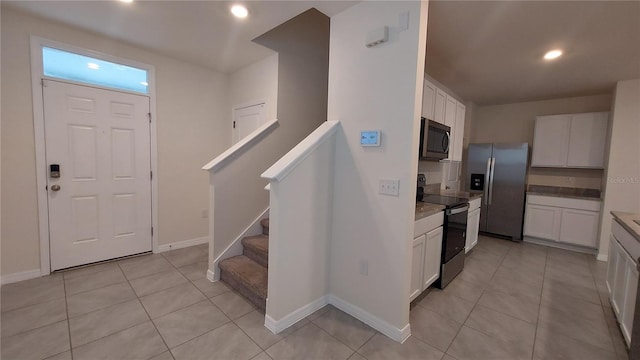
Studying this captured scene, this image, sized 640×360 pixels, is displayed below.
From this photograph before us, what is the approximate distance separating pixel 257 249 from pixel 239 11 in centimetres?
A: 226

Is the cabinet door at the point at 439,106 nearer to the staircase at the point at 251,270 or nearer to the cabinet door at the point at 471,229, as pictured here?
the cabinet door at the point at 471,229

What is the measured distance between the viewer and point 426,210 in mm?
2266

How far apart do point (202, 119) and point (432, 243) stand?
3.36 meters

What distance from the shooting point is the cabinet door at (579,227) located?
3792mm

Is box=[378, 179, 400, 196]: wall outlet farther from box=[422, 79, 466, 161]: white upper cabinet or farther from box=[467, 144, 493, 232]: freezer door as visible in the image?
box=[467, 144, 493, 232]: freezer door

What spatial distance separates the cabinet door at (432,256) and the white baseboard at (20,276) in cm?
384

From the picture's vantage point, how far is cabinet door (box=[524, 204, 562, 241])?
4.08 m

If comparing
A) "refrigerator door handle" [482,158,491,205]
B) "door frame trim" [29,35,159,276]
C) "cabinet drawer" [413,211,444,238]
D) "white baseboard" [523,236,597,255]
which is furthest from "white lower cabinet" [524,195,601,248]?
"door frame trim" [29,35,159,276]

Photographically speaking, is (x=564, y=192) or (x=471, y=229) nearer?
(x=471, y=229)

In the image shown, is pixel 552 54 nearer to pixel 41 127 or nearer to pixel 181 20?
pixel 181 20

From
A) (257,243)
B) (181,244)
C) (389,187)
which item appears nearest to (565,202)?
(389,187)

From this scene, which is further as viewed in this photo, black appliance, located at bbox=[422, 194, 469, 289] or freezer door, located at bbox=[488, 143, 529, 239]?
freezer door, located at bbox=[488, 143, 529, 239]

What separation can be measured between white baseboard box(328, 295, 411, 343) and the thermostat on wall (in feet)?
4.44

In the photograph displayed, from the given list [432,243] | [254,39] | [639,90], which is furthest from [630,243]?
[254,39]
